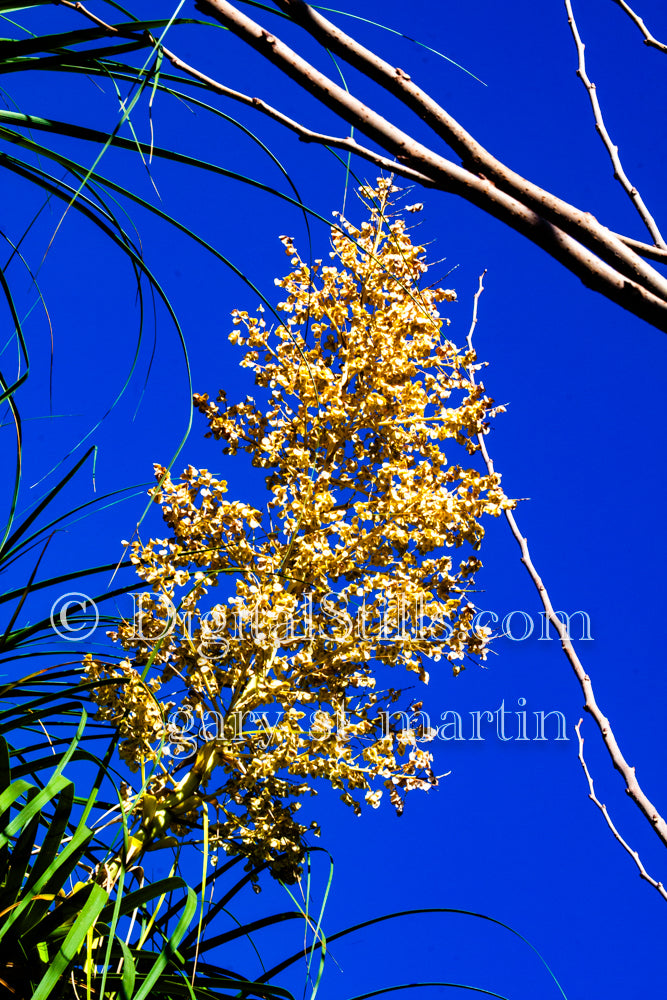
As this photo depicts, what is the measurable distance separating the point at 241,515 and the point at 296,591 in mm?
166

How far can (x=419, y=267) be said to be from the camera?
5.14 feet

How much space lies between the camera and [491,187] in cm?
69

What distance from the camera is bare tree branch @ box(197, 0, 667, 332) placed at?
0.67m

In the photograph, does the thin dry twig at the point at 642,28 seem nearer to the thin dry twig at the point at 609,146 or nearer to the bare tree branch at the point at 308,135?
the thin dry twig at the point at 609,146

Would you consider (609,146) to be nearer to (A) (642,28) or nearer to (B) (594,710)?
(A) (642,28)

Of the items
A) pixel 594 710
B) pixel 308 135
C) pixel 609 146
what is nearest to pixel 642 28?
pixel 609 146

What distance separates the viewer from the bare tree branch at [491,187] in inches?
26.5

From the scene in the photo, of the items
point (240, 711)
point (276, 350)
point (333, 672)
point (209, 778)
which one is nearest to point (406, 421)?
point (276, 350)

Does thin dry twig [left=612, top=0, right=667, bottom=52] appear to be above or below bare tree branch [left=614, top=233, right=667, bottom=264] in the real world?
above

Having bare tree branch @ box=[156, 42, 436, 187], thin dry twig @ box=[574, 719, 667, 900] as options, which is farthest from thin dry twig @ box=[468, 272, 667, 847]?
bare tree branch @ box=[156, 42, 436, 187]

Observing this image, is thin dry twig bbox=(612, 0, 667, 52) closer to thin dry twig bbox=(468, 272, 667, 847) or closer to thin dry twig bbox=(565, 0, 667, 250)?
thin dry twig bbox=(565, 0, 667, 250)

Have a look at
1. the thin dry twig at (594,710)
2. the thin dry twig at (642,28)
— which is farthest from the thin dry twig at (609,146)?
the thin dry twig at (594,710)

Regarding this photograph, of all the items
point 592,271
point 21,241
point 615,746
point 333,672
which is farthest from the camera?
point 21,241

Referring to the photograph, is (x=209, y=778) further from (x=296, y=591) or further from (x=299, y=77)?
(x=299, y=77)
